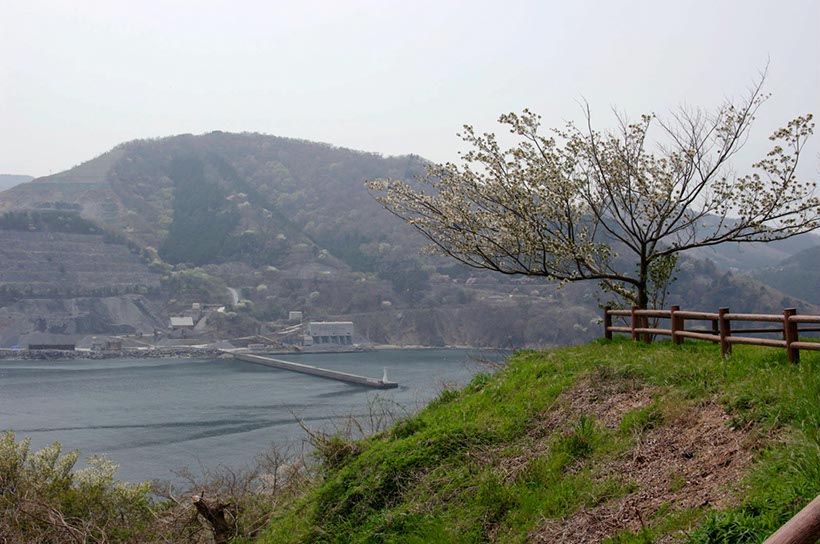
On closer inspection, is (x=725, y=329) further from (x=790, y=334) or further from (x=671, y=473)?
(x=671, y=473)

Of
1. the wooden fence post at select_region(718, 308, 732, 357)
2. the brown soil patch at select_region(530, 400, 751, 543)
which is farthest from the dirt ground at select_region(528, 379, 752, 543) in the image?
the wooden fence post at select_region(718, 308, 732, 357)

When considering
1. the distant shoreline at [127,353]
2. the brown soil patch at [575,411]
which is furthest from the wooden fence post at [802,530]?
the distant shoreline at [127,353]

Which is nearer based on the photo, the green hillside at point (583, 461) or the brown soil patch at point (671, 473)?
the green hillside at point (583, 461)

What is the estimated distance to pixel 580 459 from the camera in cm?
718

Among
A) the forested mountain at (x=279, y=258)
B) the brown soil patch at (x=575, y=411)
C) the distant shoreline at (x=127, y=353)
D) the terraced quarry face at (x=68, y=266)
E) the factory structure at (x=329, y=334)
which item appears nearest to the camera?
the brown soil patch at (x=575, y=411)

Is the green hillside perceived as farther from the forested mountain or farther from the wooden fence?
the forested mountain

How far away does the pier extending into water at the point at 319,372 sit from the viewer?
59353 millimetres

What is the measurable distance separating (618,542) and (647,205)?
38.4 feet

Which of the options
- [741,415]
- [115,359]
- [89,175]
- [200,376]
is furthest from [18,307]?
[741,415]

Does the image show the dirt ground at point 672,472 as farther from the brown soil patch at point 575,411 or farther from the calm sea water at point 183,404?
the calm sea water at point 183,404

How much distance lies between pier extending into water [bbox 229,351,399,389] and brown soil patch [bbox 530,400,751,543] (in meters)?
52.2

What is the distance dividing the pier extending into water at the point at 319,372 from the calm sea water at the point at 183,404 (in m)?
1.30

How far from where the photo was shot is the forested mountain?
316 ft

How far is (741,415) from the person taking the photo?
625 cm
